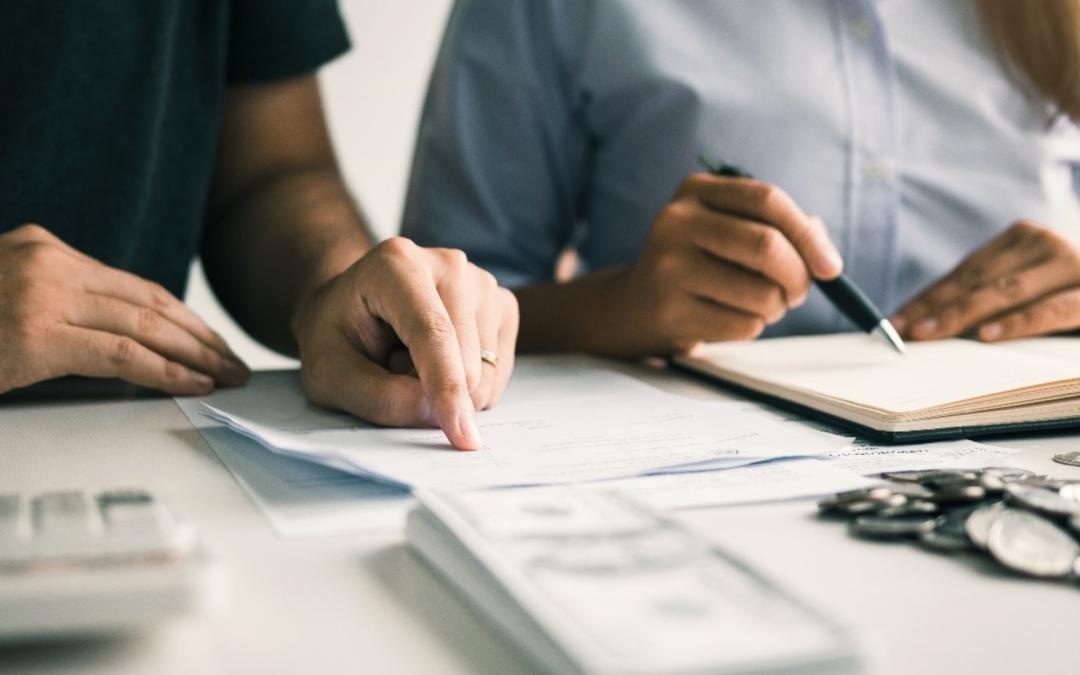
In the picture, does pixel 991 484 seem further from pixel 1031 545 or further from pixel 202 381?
pixel 202 381

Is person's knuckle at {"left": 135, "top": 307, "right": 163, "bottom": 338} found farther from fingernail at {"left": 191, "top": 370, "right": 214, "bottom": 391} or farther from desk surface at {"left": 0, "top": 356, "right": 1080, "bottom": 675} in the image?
desk surface at {"left": 0, "top": 356, "right": 1080, "bottom": 675}

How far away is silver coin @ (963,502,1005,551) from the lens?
420 millimetres

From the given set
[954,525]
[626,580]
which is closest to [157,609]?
[626,580]

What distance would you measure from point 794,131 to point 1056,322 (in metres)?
0.34

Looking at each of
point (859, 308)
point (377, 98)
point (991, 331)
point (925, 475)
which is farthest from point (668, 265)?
point (377, 98)

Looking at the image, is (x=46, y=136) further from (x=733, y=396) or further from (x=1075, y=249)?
(x=1075, y=249)

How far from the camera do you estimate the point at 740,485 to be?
0.52 m

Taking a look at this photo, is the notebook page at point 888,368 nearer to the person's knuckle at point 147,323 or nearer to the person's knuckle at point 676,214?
the person's knuckle at point 676,214

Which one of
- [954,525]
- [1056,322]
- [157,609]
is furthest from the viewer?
[1056,322]

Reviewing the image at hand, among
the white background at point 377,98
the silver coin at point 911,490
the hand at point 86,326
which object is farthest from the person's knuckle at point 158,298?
the white background at point 377,98

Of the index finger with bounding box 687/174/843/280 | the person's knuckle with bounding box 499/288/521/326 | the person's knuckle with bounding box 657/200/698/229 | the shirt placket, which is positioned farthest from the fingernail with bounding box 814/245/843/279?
the shirt placket

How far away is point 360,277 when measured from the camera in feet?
2.14

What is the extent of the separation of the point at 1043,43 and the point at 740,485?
84cm

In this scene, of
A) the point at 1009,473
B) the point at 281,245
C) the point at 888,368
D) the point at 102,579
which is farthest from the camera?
the point at 281,245
